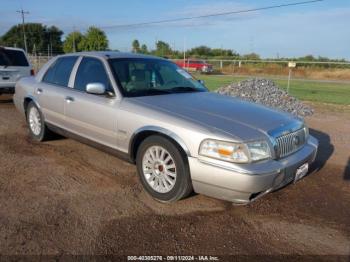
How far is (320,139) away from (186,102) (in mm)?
4172

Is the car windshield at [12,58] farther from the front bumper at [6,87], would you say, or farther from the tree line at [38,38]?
the tree line at [38,38]

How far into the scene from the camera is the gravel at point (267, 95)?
36.2 feet

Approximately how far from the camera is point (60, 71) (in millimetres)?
5930

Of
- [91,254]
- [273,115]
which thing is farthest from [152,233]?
[273,115]

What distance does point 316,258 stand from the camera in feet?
10.5

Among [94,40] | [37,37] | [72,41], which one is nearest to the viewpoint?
[94,40]

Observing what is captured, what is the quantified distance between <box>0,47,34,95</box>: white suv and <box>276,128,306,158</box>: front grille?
9.24 metres

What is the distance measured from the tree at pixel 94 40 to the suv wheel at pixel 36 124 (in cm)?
4876

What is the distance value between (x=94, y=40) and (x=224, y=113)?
2091 inches

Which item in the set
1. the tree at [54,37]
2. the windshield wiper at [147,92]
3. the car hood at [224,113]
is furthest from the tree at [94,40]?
the car hood at [224,113]

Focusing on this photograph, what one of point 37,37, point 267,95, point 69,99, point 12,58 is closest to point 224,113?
point 69,99

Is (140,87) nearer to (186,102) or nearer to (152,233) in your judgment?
(186,102)

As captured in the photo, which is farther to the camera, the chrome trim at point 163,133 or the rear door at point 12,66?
the rear door at point 12,66

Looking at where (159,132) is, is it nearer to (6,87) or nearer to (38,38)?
(6,87)
